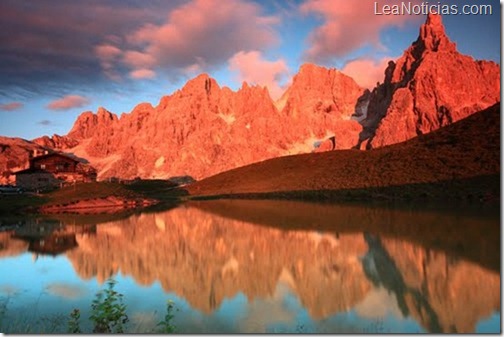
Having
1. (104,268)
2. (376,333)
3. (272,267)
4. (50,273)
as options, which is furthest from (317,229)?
(376,333)

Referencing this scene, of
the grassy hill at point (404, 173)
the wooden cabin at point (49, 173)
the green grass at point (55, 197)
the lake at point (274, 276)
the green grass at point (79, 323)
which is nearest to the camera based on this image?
the green grass at point (79, 323)

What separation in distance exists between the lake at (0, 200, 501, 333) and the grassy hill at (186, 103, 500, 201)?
2663 centimetres

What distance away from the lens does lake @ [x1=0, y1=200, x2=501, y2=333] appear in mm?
10844

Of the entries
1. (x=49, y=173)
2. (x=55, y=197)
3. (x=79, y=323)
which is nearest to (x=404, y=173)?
(x=55, y=197)

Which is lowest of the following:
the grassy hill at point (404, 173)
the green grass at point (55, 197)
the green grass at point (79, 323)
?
the green grass at point (79, 323)

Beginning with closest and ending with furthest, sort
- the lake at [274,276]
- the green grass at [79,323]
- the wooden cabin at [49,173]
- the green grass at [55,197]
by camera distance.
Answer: the green grass at [79,323]
the lake at [274,276]
the green grass at [55,197]
the wooden cabin at [49,173]

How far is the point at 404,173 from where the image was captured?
62.9 metres

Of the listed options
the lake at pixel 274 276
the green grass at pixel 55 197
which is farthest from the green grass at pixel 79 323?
the green grass at pixel 55 197

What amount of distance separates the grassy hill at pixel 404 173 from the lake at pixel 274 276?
26629mm

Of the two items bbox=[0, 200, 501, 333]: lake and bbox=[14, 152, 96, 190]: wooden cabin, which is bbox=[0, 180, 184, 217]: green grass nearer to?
bbox=[0, 200, 501, 333]: lake

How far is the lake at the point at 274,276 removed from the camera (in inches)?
427

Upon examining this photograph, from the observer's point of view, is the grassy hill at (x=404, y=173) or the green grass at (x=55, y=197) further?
the grassy hill at (x=404, y=173)

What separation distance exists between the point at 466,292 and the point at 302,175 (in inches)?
2573

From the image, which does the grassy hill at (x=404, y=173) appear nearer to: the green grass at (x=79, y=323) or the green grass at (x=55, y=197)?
the green grass at (x=55, y=197)
